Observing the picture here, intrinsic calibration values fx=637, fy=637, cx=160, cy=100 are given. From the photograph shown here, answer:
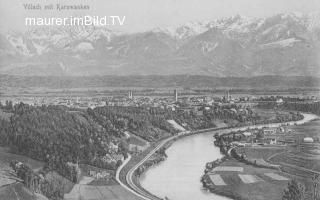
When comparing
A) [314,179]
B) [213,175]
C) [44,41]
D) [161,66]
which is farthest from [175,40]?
[314,179]

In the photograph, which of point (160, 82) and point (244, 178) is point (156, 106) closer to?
point (160, 82)

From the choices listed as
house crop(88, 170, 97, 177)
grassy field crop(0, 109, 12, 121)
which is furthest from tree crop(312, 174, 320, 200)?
grassy field crop(0, 109, 12, 121)

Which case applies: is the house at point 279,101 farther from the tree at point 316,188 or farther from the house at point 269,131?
the tree at point 316,188

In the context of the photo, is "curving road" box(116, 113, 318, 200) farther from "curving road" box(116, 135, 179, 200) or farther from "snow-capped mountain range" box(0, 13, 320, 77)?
"snow-capped mountain range" box(0, 13, 320, 77)

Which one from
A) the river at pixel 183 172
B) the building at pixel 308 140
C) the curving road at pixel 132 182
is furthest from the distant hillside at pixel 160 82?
the curving road at pixel 132 182

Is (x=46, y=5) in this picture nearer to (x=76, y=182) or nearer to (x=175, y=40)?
(x=76, y=182)

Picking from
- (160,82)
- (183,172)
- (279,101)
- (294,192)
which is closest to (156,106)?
(160,82)
